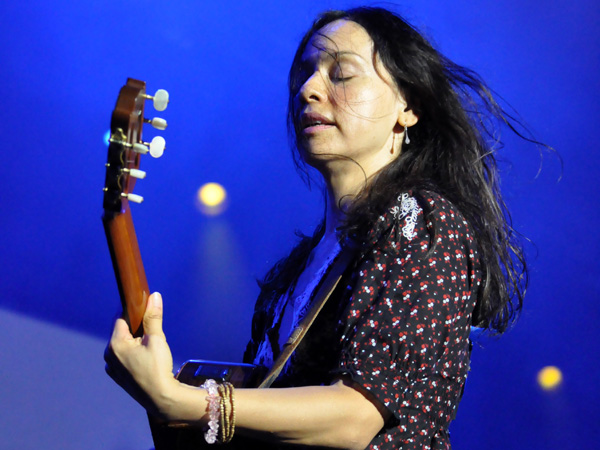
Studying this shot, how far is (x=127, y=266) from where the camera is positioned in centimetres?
105

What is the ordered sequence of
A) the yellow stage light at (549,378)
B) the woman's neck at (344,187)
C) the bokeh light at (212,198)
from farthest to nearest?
1. the bokeh light at (212,198)
2. the yellow stage light at (549,378)
3. the woman's neck at (344,187)

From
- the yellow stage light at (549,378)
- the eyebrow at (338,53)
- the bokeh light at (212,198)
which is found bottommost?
the yellow stage light at (549,378)

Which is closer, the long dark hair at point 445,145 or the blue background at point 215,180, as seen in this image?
the long dark hair at point 445,145

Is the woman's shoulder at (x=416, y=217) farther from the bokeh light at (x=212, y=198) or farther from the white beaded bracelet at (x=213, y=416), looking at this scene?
the bokeh light at (x=212, y=198)

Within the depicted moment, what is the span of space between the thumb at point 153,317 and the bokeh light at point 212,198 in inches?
66.9

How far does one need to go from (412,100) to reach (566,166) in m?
1.24

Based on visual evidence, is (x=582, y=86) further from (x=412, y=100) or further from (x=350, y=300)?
(x=350, y=300)

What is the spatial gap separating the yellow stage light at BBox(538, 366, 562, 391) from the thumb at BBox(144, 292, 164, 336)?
1.85 metres

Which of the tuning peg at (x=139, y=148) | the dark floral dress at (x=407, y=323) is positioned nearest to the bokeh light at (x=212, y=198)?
the dark floral dress at (x=407, y=323)

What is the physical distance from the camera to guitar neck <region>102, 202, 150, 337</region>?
A: 1.01m

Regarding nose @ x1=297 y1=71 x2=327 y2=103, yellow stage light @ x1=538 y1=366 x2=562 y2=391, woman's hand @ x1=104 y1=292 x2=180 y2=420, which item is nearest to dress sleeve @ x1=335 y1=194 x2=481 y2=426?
woman's hand @ x1=104 y1=292 x2=180 y2=420

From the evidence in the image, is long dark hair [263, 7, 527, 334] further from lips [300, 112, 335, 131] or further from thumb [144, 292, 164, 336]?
thumb [144, 292, 164, 336]

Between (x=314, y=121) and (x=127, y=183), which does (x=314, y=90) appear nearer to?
(x=314, y=121)

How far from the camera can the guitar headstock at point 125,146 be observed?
938mm
